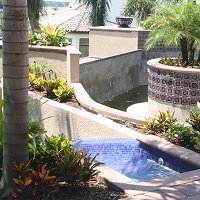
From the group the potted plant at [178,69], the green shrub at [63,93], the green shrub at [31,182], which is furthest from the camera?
the potted plant at [178,69]

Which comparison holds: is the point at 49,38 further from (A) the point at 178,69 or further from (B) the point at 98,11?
(B) the point at 98,11

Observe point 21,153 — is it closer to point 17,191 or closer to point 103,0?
point 17,191

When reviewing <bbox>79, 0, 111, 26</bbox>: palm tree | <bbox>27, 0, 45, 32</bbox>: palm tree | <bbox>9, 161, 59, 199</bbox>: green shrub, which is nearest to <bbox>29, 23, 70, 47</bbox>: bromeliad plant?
<bbox>9, 161, 59, 199</bbox>: green shrub

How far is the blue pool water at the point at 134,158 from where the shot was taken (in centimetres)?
672

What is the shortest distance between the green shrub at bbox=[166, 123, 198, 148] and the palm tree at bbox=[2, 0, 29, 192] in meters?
3.07

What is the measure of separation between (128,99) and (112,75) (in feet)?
3.78

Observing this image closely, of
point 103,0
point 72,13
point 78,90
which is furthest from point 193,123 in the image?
point 72,13

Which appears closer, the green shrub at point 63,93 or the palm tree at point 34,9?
the green shrub at point 63,93

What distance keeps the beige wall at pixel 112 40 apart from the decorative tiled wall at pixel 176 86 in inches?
338

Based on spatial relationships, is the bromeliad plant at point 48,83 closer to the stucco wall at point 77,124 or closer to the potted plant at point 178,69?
the stucco wall at point 77,124

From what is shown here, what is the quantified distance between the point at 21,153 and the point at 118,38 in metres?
15.9

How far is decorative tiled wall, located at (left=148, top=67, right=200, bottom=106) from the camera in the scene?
10.4m

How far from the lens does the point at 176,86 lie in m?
10.6

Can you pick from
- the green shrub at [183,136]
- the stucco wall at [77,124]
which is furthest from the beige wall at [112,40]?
the green shrub at [183,136]
